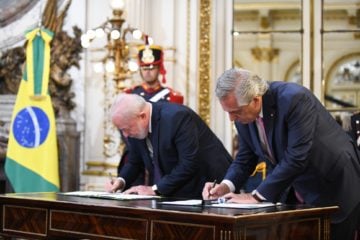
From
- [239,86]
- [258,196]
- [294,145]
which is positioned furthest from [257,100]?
[258,196]

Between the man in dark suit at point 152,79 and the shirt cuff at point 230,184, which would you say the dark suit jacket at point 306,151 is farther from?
the man in dark suit at point 152,79

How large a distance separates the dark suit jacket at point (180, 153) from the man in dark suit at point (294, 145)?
14.7 inches

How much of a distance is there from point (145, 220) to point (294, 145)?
80 centimetres

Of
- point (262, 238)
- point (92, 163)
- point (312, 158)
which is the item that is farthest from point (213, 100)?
point (262, 238)

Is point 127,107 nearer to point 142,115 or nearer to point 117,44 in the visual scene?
point 142,115

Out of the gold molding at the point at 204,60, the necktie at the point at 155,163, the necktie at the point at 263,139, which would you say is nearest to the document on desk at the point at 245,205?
the necktie at the point at 263,139

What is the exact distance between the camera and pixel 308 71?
859 centimetres

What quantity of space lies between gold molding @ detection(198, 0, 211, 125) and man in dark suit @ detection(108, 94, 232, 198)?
12.2 feet

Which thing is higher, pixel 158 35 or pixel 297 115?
pixel 158 35

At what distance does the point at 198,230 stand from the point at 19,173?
5058 mm

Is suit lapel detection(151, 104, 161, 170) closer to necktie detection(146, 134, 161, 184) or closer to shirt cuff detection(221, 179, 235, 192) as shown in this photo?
necktie detection(146, 134, 161, 184)

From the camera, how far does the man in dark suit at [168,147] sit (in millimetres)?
4434

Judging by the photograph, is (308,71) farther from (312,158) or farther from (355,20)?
(312,158)

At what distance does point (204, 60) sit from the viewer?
8570 mm
